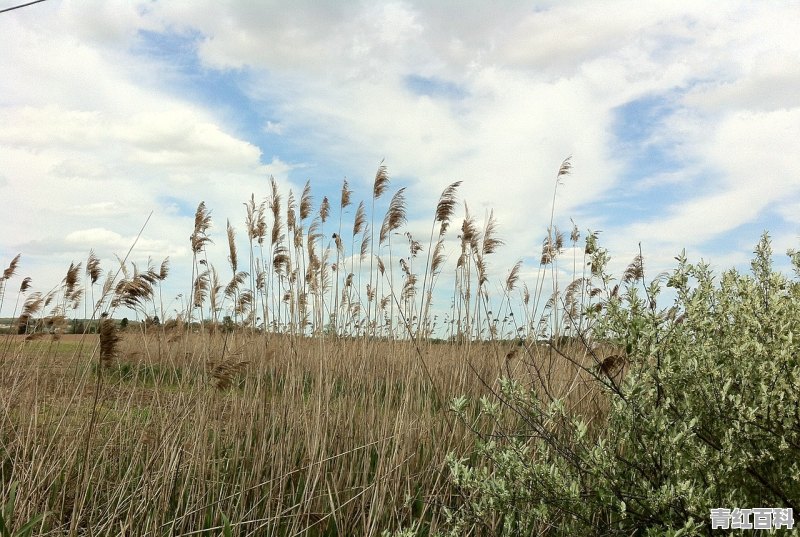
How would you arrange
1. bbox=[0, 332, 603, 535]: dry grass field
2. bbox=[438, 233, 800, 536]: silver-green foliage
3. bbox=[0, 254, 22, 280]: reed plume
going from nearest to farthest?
1. bbox=[438, 233, 800, 536]: silver-green foliage
2. bbox=[0, 332, 603, 535]: dry grass field
3. bbox=[0, 254, 22, 280]: reed plume

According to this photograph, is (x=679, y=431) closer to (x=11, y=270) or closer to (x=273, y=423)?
(x=273, y=423)

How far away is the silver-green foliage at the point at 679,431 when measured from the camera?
255 cm

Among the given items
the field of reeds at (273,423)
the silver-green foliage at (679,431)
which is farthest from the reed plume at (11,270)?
the silver-green foliage at (679,431)

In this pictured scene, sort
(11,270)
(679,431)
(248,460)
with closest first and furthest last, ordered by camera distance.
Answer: (679,431), (248,460), (11,270)

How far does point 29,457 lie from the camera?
4.15 metres

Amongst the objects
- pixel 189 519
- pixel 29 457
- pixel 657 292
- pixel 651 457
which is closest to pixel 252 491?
pixel 189 519

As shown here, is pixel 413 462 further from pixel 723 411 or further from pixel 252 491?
pixel 723 411

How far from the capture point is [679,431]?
2.72 m

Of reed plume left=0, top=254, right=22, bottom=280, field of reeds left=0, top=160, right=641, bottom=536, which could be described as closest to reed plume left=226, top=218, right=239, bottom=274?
field of reeds left=0, top=160, right=641, bottom=536

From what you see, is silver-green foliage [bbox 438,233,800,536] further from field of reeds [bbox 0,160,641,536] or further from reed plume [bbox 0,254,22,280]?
reed plume [bbox 0,254,22,280]

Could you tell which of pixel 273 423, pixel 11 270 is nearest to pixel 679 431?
pixel 273 423

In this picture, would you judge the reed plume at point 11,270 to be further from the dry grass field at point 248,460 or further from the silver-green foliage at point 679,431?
the silver-green foliage at point 679,431

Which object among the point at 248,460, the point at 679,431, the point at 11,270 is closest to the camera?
the point at 679,431

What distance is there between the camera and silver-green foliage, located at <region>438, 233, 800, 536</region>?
2.55m
